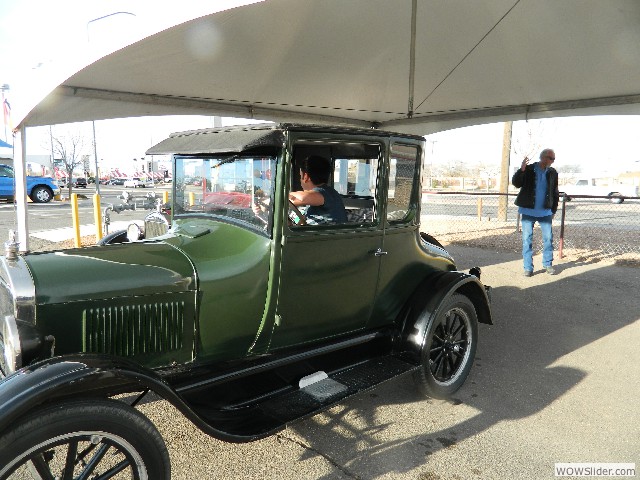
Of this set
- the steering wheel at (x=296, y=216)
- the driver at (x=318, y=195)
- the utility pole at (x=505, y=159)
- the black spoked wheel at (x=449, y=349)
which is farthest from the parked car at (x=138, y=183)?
the steering wheel at (x=296, y=216)

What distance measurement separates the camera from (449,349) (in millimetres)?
3371

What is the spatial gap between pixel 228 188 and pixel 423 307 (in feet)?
5.14


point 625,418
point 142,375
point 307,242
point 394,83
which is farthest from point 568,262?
point 142,375

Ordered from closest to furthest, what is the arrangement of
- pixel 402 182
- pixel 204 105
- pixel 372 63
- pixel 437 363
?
pixel 402 182 < pixel 437 363 < pixel 372 63 < pixel 204 105

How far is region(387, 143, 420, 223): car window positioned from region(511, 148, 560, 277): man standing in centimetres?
413

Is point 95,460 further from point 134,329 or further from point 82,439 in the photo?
point 134,329

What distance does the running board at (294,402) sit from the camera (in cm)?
220

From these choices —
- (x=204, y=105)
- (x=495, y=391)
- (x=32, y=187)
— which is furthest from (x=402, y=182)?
(x=32, y=187)

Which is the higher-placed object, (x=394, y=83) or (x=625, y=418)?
(x=394, y=83)

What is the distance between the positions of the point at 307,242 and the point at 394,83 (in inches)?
179

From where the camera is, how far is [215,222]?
275 centimetres

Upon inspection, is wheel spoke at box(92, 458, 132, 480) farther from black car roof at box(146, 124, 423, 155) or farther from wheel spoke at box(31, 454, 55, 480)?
black car roof at box(146, 124, 423, 155)

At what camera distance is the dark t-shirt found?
279 centimetres

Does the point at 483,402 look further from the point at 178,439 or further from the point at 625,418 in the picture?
the point at 178,439
